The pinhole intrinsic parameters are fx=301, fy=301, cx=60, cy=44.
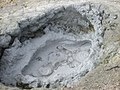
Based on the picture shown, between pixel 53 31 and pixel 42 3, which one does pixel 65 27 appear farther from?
pixel 42 3

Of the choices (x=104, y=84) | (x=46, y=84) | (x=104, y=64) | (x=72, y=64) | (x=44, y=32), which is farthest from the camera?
(x=44, y=32)

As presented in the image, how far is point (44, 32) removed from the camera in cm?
573

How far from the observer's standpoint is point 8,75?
207 inches

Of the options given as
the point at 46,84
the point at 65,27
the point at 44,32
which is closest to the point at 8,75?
the point at 46,84

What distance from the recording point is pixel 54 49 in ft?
18.6

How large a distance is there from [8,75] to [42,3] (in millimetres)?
1684

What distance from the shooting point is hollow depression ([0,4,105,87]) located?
516cm

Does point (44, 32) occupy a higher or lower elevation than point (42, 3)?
lower

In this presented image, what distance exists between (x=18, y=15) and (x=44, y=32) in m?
0.59

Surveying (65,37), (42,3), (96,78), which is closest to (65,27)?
(65,37)

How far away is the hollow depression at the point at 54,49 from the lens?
5.16 metres

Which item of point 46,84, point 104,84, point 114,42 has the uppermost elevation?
point 114,42

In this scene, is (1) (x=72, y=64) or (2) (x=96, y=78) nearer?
(2) (x=96, y=78)

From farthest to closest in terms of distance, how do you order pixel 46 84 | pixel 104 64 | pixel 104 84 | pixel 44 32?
1. pixel 44 32
2. pixel 46 84
3. pixel 104 64
4. pixel 104 84
